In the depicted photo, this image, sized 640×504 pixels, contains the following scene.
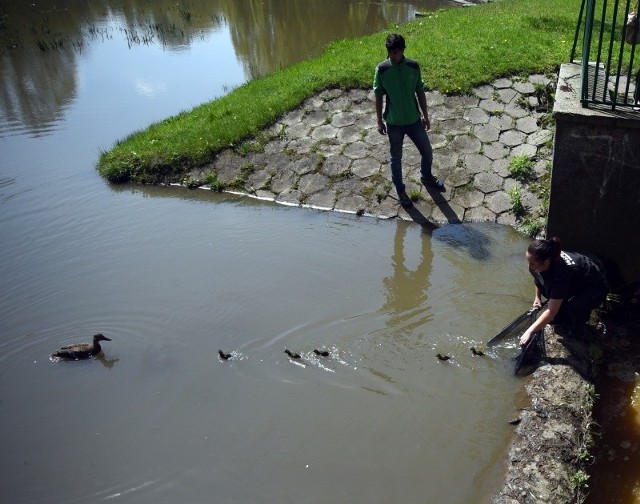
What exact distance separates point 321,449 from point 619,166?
3.95m

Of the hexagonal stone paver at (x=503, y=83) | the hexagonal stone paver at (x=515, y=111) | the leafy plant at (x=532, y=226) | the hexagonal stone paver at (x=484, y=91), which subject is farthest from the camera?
the hexagonal stone paver at (x=503, y=83)

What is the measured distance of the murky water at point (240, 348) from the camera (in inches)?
208

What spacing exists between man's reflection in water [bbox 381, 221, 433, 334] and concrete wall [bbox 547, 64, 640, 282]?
1593 mm

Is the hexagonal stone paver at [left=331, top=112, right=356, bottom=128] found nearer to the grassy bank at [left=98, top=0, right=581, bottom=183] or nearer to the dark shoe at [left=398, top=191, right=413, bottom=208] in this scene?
the grassy bank at [left=98, top=0, right=581, bottom=183]

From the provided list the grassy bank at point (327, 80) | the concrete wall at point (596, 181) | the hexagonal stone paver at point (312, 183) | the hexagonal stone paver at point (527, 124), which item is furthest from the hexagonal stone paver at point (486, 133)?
the concrete wall at point (596, 181)

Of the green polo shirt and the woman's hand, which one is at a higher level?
the green polo shirt

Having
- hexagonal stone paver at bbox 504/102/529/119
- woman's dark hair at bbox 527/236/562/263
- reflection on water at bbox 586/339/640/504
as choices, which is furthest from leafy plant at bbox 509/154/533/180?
woman's dark hair at bbox 527/236/562/263

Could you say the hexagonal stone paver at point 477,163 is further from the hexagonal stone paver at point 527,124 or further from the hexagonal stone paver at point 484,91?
the hexagonal stone paver at point 484,91

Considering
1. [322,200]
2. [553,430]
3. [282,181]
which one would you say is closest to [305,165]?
[282,181]

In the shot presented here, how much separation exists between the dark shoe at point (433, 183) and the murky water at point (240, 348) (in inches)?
33.0

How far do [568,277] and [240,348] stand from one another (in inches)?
129

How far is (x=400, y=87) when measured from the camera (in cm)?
810

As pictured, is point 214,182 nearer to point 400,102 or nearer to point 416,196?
point 416,196

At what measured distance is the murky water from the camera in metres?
5.27
